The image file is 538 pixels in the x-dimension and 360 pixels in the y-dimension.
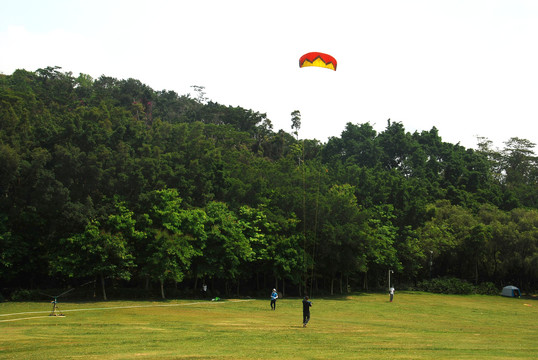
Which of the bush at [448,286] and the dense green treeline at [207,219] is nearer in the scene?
the dense green treeline at [207,219]

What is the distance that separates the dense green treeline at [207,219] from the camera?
1521 inches

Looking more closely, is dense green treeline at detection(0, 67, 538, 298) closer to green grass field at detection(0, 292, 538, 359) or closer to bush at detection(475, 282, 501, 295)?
bush at detection(475, 282, 501, 295)

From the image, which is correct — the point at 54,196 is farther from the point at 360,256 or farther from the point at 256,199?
the point at 360,256

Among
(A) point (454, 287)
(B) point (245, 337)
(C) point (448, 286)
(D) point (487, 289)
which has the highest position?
(B) point (245, 337)

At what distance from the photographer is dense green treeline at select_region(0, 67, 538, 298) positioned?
38.6 metres

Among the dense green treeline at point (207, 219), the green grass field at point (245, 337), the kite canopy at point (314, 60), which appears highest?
the kite canopy at point (314, 60)

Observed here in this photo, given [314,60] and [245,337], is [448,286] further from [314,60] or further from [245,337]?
[245,337]

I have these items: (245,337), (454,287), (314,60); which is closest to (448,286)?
(454,287)

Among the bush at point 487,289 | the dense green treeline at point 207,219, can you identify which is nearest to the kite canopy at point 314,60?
the dense green treeline at point 207,219

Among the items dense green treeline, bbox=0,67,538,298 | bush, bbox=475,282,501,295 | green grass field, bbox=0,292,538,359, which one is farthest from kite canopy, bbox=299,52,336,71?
bush, bbox=475,282,501,295

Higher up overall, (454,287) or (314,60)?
(314,60)

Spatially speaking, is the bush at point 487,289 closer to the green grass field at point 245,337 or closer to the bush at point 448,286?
the bush at point 448,286

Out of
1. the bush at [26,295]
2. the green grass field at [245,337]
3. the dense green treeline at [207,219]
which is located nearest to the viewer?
the green grass field at [245,337]

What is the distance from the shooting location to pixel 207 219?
137 feet
